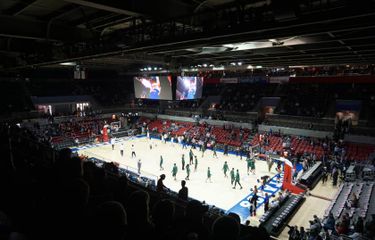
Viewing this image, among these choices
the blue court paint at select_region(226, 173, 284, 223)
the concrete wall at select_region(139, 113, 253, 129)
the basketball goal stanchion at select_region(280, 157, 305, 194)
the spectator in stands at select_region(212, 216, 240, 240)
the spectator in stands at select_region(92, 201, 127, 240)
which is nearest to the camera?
the spectator in stands at select_region(92, 201, 127, 240)

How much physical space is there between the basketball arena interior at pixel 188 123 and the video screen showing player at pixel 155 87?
174mm

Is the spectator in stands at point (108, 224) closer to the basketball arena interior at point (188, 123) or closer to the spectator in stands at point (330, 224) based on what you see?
the basketball arena interior at point (188, 123)

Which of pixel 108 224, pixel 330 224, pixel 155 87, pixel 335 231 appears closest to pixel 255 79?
pixel 155 87

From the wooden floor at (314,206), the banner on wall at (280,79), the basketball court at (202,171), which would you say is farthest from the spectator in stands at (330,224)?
the banner on wall at (280,79)

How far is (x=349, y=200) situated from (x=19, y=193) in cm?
1458

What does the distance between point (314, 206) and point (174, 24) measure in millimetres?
12702

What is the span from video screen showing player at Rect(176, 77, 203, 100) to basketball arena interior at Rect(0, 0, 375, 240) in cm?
13

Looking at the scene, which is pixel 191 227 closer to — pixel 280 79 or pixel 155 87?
pixel 155 87

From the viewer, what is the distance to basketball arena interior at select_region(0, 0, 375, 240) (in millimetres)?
3811

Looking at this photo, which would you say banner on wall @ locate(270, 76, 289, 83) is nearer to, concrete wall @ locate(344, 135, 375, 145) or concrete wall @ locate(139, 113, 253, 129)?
concrete wall @ locate(139, 113, 253, 129)

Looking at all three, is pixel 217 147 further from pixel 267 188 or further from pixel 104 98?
pixel 104 98

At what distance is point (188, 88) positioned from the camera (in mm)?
24172

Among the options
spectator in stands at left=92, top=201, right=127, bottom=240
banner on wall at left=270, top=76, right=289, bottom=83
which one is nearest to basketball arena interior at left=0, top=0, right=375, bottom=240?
spectator in stands at left=92, top=201, right=127, bottom=240

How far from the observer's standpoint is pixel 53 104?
3622 cm
